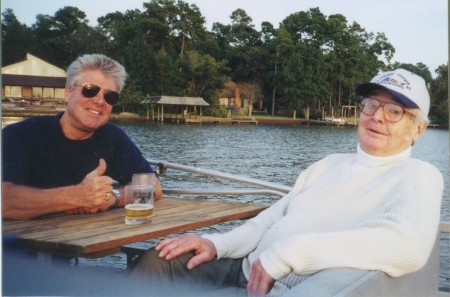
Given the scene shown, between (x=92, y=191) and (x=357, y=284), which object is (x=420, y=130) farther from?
(x=92, y=191)

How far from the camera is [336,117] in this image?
2.52 meters

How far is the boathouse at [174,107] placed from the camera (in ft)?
10.3

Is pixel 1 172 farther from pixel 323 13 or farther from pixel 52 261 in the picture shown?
pixel 323 13

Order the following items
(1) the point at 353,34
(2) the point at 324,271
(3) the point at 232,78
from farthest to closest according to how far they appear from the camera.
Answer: (3) the point at 232,78, (1) the point at 353,34, (2) the point at 324,271

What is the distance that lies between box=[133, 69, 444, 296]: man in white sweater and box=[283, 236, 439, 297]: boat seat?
0.12 feet

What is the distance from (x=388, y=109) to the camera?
157cm

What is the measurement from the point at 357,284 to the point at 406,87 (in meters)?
0.66

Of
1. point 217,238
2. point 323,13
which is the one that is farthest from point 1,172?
point 323,13

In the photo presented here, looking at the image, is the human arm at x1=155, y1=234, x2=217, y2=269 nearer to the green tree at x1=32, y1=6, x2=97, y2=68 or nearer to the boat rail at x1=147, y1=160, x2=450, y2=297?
the boat rail at x1=147, y1=160, x2=450, y2=297

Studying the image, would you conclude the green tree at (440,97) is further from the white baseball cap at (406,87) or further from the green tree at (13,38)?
the green tree at (13,38)

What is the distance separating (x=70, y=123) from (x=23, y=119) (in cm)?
16

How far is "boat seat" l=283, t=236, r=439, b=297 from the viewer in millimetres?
1107

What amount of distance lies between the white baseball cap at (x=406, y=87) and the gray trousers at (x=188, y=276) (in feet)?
2.31

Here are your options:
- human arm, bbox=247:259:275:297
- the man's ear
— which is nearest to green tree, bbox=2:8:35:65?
human arm, bbox=247:259:275:297
